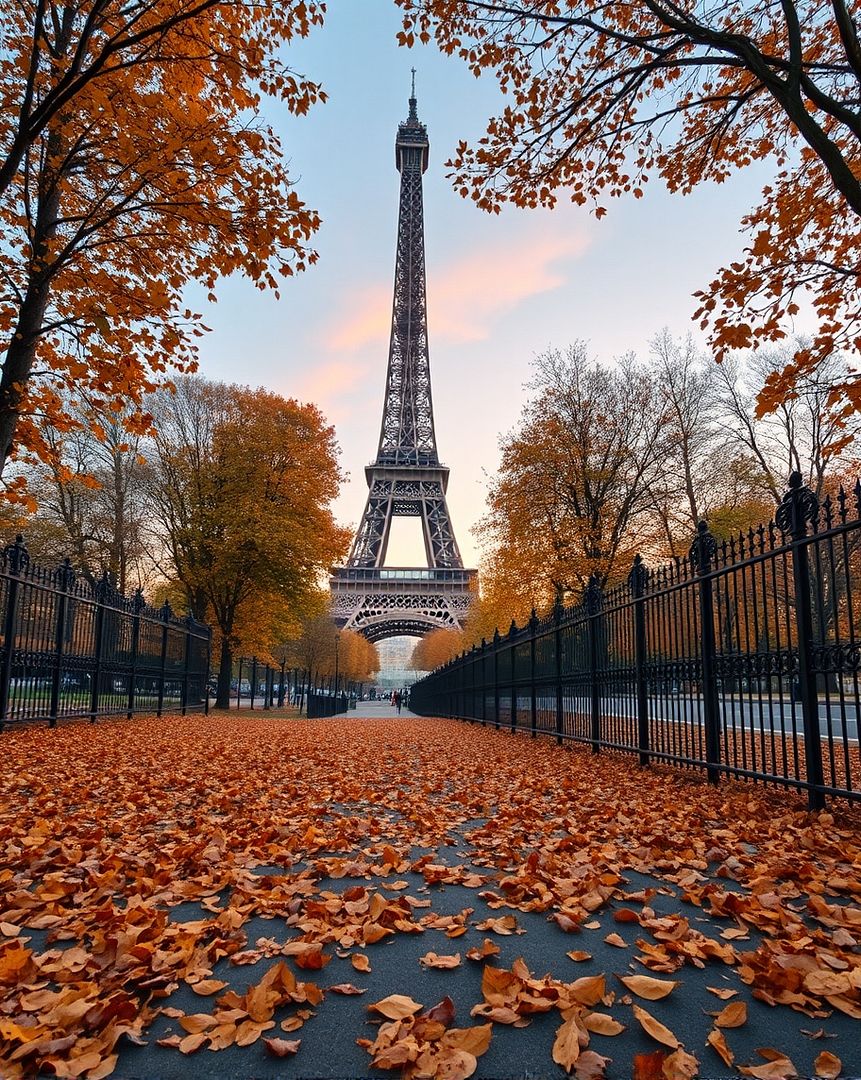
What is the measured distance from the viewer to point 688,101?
7.04 meters

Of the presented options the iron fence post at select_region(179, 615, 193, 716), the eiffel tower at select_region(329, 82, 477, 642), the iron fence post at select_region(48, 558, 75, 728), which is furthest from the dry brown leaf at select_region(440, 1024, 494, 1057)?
the eiffel tower at select_region(329, 82, 477, 642)

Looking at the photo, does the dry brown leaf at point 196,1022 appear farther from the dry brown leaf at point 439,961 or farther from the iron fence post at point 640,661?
the iron fence post at point 640,661

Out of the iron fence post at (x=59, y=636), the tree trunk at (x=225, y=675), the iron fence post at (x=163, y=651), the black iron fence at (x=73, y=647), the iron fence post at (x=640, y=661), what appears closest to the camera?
the iron fence post at (x=640, y=661)

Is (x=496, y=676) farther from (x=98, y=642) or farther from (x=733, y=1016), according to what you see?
(x=733, y=1016)

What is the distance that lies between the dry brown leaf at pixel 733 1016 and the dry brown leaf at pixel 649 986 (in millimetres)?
184

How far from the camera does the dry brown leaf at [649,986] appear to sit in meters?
2.32

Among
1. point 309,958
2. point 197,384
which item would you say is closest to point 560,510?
point 197,384

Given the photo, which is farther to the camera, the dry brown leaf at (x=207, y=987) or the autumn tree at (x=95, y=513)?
the autumn tree at (x=95, y=513)

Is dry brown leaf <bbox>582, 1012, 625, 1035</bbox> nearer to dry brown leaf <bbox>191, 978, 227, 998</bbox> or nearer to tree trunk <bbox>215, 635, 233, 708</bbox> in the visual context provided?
dry brown leaf <bbox>191, 978, 227, 998</bbox>

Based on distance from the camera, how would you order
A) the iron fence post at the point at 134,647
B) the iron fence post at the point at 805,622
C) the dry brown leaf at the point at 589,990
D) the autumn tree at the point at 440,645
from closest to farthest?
the dry brown leaf at the point at 589,990
the iron fence post at the point at 805,622
the iron fence post at the point at 134,647
the autumn tree at the point at 440,645

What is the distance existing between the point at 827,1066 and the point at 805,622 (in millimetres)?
3641

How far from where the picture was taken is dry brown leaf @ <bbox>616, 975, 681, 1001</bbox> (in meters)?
2.32

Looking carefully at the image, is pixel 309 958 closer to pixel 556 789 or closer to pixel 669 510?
pixel 556 789

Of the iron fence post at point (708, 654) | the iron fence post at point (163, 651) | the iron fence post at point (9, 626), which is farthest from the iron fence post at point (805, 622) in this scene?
the iron fence post at point (163, 651)
